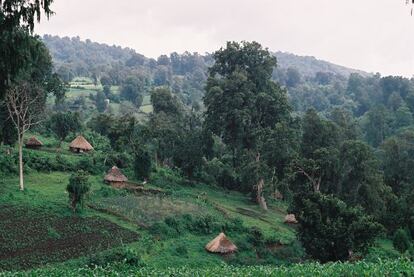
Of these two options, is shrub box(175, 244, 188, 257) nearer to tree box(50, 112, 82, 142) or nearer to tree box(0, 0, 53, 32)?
tree box(0, 0, 53, 32)

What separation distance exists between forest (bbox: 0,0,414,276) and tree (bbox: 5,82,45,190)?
15cm

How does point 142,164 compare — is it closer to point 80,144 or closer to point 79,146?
point 79,146

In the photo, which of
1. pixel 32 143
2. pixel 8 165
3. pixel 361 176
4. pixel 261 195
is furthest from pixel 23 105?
pixel 361 176

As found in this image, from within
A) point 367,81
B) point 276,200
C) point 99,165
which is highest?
point 367,81

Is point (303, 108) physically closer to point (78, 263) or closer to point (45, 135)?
point (45, 135)

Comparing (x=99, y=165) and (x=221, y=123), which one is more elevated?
(x=221, y=123)

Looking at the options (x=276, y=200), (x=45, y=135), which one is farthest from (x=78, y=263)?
(x=45, y=135)

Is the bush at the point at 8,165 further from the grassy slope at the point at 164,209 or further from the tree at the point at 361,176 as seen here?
the tree at the point at 361,176

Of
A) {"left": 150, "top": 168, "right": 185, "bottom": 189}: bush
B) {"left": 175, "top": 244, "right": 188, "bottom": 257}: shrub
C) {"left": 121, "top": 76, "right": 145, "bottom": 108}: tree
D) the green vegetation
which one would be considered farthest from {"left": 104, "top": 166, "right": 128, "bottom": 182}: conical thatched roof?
{"left": 121, "top": 76, "right": 145, "bottom": 108}: tree

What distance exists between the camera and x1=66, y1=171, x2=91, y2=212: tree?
3122 centimetres

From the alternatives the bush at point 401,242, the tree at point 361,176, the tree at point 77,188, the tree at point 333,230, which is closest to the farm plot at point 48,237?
the tree at point 77,188

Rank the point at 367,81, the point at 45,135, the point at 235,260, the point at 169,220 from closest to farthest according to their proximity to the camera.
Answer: the point at 235,260, the point at 169,220, the point at 45,135, the point at 367,81

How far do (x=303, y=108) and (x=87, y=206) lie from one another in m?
93.7

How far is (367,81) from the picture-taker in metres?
130
